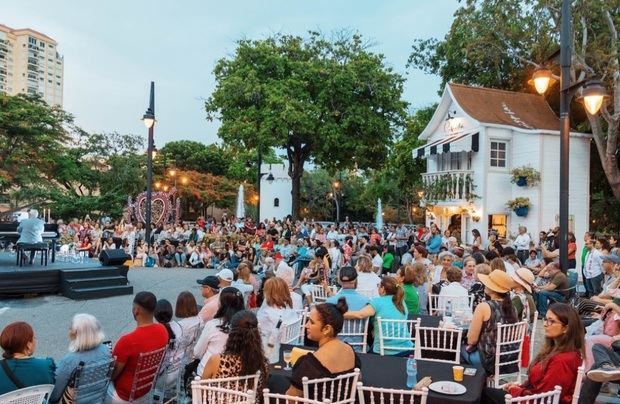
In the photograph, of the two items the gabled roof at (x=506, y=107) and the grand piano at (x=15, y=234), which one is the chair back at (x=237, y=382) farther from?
the gabled roof at (x=506, y=107)

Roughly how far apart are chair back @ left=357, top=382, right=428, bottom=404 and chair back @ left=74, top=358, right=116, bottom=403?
2000mm

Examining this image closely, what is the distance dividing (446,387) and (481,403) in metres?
0.46

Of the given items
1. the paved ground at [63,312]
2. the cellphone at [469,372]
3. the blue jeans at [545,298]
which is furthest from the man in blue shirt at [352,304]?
the blue jeans at [545,298]

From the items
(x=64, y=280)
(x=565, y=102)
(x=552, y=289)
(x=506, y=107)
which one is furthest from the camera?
(x=506, y=107)

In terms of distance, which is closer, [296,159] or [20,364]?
[20,364]

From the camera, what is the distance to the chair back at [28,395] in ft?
9.79

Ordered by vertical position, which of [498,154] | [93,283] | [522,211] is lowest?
[93,283]

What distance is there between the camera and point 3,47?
101812 mm

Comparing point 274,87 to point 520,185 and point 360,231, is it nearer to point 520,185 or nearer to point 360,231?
point 360,231

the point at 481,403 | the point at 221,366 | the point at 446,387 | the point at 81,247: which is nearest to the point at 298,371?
the point at 221,366

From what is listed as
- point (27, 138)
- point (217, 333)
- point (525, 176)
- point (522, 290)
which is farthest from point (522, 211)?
point (27, 138)

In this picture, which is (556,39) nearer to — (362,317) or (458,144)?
(458,144)

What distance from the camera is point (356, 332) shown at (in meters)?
5.59

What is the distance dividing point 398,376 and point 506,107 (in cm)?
2187
